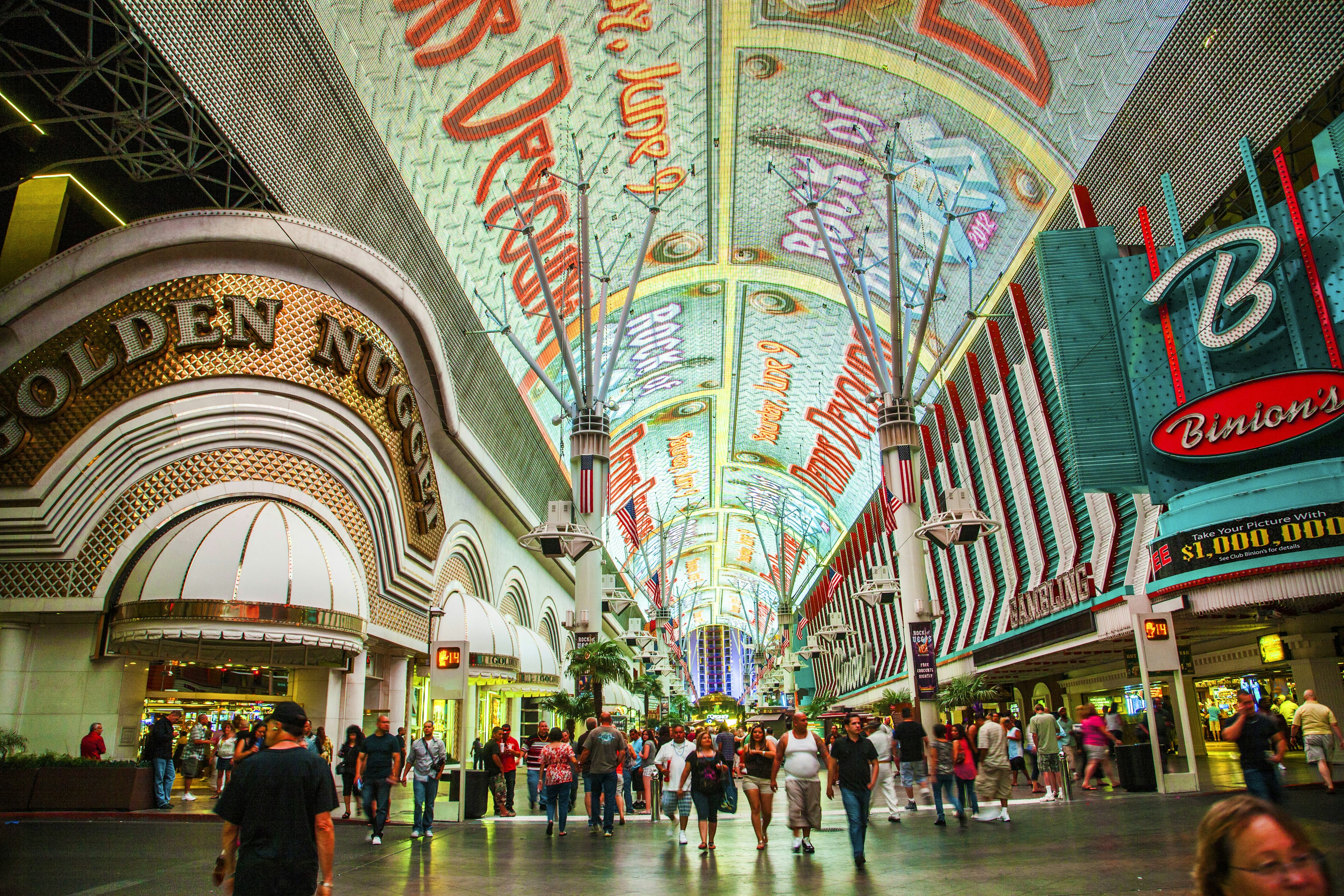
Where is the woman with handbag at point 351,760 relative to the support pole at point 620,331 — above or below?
below

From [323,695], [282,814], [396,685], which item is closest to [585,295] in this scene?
[396,685]

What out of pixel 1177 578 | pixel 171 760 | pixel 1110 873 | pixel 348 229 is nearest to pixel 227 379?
pixel 348 229

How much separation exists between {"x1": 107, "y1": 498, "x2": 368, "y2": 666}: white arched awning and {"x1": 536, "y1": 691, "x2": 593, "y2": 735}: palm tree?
6736 millimetres

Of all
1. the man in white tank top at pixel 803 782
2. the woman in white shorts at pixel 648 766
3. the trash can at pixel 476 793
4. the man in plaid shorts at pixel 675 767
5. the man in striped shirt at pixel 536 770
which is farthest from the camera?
the woman in white shorts at pixel 648 766

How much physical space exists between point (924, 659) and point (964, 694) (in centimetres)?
457

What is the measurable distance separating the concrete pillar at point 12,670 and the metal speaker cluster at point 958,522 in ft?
51.2

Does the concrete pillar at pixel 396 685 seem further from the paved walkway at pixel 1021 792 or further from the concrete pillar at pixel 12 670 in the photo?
the concrete pillar at pixel 12 670

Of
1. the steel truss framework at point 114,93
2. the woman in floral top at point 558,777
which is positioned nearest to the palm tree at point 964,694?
the woman in floral top at point 558,777

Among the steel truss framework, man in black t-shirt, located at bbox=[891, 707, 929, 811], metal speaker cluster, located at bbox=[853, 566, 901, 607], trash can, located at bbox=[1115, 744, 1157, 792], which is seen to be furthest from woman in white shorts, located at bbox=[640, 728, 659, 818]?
metal speaker cluster, located at bbox=[853, 566, 901, 607]

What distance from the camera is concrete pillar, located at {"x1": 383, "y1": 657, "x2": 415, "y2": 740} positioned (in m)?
23.0

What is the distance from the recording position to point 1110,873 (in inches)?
281

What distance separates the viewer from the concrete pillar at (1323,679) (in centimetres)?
1731

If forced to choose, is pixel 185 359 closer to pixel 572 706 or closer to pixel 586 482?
pixel 586 482

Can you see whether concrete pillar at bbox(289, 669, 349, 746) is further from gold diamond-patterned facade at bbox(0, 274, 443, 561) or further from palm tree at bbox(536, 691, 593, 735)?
palm tree at bbox(536, 691, 593, 735)
